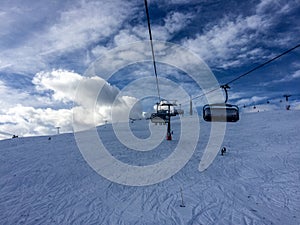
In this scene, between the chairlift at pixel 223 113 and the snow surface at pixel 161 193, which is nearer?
the snow surface at pixel 161 193

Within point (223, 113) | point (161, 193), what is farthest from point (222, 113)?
point (161, 193)

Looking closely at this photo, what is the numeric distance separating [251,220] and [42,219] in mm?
10224

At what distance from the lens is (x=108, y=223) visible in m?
9.41

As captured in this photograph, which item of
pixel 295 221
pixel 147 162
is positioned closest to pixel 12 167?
pixel 147 162

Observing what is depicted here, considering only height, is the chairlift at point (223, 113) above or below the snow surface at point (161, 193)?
above

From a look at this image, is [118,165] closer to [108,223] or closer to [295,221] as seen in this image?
[108,223]

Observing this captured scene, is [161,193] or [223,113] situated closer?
[161,193]

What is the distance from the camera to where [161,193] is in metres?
12.5

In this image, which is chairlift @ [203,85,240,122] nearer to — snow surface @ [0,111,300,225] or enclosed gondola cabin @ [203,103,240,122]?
enclosed gondola cabin @ [203,103,240,122]

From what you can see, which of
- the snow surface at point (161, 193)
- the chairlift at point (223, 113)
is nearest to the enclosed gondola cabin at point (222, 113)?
the chairlift at point (223, 113)

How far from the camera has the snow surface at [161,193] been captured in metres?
9.81

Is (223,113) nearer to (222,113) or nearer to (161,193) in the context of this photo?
(222,113)

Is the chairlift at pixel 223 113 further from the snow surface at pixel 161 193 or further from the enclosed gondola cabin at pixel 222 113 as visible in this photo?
the snow surface at pixel 161 193

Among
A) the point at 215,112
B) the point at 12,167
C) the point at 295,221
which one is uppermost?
the point at 215,112
